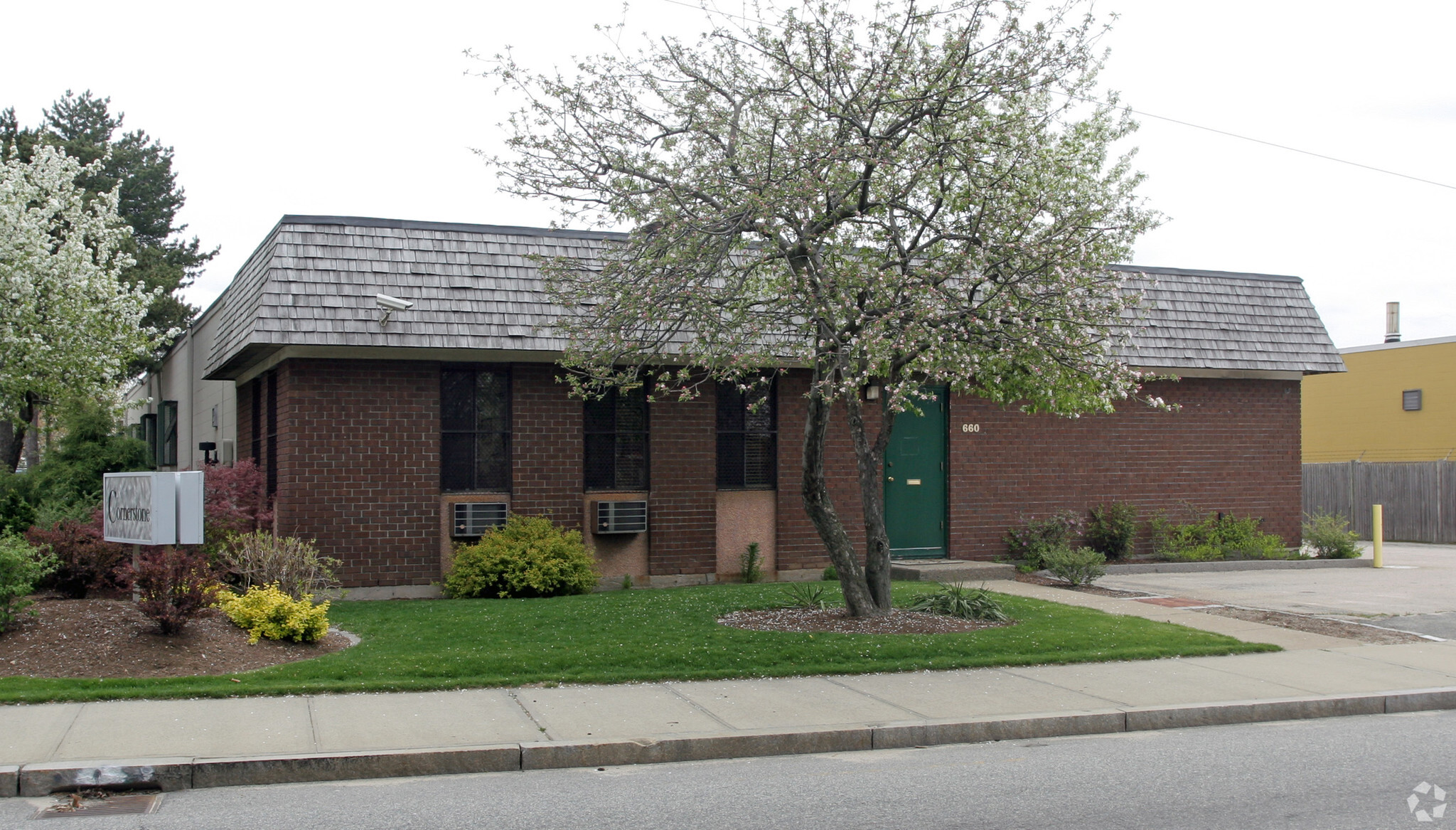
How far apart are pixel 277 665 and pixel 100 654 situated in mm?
1358

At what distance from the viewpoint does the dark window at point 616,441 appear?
599 inches

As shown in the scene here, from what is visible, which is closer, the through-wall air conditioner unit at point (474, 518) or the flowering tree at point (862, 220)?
the flowering tree at point (862, 220)

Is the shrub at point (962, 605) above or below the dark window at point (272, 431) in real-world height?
below

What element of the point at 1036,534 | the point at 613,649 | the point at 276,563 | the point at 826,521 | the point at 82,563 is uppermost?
the point at 826,521

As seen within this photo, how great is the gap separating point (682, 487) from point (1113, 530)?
687 cm

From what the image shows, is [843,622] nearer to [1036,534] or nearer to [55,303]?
[1036,534]

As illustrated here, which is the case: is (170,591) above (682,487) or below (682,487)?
below

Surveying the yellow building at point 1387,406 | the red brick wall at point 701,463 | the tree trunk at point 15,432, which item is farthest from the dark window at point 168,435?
the yellow building at point 1387,406

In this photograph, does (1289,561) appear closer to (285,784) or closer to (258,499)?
(258,499)

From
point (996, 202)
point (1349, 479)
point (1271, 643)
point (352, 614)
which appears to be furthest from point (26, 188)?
point (1349, 479)

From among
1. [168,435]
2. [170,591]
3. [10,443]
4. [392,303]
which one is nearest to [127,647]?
[170,591]

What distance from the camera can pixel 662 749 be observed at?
24.1 feet

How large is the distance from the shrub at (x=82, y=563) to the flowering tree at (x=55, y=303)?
390 inches

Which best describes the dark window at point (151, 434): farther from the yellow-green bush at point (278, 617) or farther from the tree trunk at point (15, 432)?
the yellow-green bush at point (278, 617)
